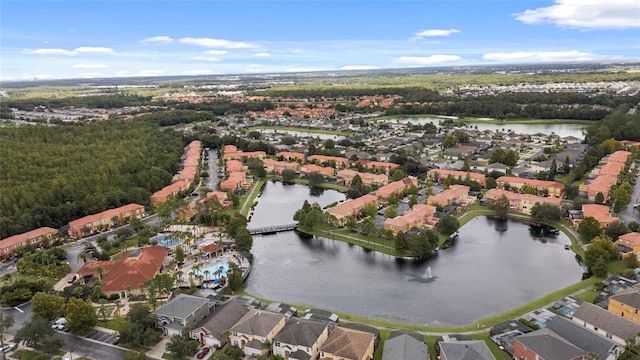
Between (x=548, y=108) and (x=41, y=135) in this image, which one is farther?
(x=548, y=108)

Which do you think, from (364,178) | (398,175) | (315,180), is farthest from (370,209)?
(315,180)

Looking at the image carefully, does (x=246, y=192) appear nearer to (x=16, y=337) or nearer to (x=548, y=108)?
(x=16, y=337)

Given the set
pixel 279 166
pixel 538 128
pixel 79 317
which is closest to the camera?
pixel 79 317

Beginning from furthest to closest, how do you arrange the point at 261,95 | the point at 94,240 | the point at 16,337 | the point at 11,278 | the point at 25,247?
1. the point at 261,95
2. the point at 94,240
3. the point at 25,247
4. the point at 11,278
5. the point at 16,337

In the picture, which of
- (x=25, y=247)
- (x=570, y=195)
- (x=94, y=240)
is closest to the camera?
(x=25, y=247)

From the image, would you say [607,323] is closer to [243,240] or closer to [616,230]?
[616,230]

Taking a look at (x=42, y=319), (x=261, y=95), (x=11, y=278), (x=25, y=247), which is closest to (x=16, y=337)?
(x=42, y=319)

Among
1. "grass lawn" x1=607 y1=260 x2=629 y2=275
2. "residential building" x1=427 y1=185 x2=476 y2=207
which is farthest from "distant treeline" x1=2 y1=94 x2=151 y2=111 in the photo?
"grass lawn" x1=607 y1=260 x2=629 y2=275
